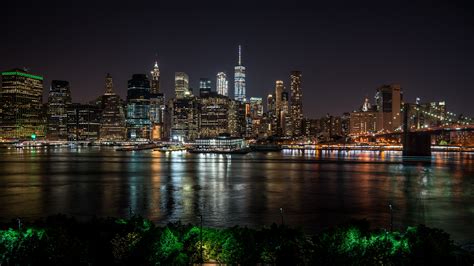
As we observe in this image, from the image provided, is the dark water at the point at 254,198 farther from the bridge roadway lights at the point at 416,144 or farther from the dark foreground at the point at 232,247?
the bridge roadway lights at the point at 416,144

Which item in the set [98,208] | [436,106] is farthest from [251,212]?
[436,106]

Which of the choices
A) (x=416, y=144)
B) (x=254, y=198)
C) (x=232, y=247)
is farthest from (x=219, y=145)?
(x=232, y=247)

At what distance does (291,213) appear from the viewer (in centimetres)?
2756

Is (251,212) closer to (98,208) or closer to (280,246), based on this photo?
(98,208)

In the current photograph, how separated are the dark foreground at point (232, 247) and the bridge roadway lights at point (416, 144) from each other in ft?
263

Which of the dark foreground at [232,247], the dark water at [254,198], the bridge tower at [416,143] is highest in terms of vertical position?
the bridge tower at [416,143]

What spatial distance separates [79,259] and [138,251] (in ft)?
4.22

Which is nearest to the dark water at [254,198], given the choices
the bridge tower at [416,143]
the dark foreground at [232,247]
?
the dark foreground at [232,247]

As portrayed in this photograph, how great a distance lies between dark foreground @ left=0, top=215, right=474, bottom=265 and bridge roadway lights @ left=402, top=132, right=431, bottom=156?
80227 millimetres

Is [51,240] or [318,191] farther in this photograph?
[318,191]

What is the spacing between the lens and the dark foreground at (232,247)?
37.1ft

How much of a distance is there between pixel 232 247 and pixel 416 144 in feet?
275

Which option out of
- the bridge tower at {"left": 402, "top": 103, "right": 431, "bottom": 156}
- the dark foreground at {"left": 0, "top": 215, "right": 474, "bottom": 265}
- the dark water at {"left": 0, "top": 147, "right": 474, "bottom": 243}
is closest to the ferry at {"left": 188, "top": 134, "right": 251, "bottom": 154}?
the bridge tower at {"left": 402, "top": 103, "right": 431, "bottom": 156}

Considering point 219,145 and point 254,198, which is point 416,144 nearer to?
point 254,198
